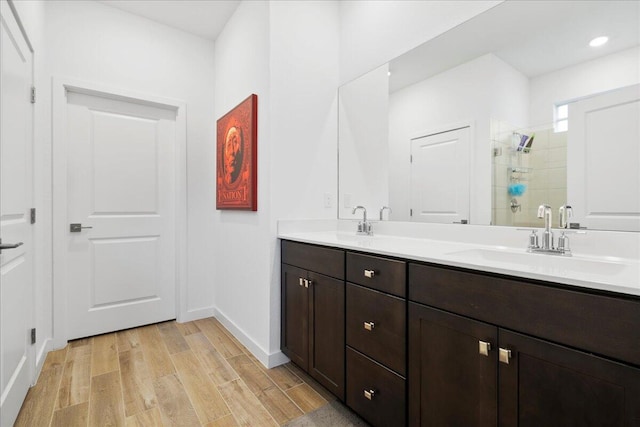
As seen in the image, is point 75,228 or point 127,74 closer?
point 75,228

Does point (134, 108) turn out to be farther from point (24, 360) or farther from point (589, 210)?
point (589, 210)

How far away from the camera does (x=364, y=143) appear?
223cm

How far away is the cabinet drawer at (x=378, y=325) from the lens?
1.22 m

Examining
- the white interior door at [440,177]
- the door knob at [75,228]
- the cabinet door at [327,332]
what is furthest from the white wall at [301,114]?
the door knob at [75,228]

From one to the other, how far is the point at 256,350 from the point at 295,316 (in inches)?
20.9

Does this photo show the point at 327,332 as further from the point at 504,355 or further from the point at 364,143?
the point at 364,143

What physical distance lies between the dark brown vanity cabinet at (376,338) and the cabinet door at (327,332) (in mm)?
61

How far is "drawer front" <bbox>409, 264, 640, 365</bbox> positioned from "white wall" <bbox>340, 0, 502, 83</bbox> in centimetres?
139

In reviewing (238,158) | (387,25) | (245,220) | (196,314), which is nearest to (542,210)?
(387,25)

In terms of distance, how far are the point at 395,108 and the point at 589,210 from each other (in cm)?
117

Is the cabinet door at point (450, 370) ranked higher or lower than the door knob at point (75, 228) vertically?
lower

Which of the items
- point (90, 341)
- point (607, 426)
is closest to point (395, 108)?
point (607, 426)

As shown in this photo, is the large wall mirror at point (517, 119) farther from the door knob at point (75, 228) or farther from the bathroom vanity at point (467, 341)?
the door knob at point (75, 228)

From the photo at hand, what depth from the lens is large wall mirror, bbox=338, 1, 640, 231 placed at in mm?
1144
